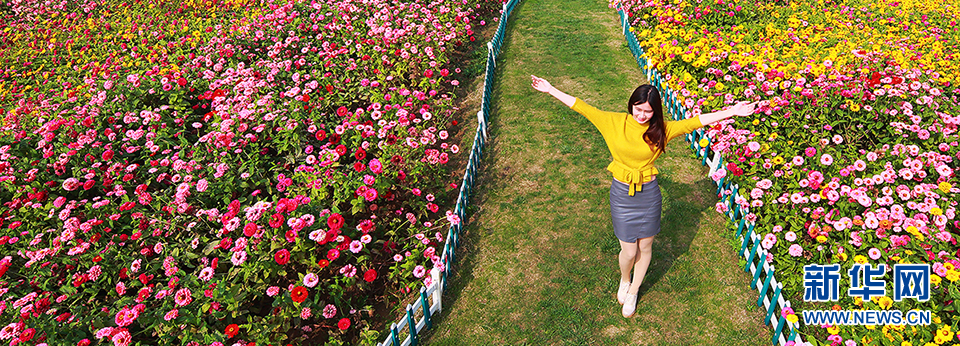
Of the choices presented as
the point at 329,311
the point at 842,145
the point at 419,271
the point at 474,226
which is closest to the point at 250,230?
the point at 329,311

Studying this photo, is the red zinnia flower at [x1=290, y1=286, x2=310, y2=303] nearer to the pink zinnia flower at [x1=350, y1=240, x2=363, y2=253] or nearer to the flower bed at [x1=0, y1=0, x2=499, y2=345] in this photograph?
the flower bed at [x1=0, y1=0, x2=499, y2=345]

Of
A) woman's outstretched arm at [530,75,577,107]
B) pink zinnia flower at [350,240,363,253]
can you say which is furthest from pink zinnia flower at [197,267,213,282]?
woman's outstretched arm at [530,75,577,107]

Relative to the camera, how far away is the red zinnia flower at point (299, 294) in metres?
3.86

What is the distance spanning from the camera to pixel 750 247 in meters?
4.72

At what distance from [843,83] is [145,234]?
24.8 feet

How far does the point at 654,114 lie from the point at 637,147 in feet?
0.91

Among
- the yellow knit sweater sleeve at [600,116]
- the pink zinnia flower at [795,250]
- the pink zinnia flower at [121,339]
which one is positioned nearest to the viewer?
the pink zinnia flower at [121,339]

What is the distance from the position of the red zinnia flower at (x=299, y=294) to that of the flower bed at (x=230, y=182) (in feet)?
0.03

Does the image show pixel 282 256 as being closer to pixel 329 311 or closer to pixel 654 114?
pixel 329 311

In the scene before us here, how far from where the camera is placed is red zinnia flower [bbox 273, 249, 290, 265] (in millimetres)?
3955

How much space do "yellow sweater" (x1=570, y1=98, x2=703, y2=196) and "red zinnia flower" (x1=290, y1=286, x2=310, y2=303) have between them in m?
2.57

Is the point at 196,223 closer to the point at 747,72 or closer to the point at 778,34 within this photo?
the point at 747,72

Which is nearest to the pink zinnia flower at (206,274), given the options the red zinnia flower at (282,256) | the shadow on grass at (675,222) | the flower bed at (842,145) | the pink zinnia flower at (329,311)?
A: the red zinnia flower at (282,256)
